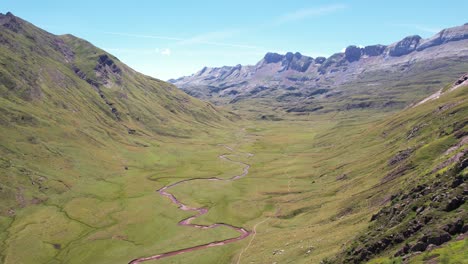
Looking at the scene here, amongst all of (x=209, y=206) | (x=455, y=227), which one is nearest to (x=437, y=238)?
(x=455, y=227)

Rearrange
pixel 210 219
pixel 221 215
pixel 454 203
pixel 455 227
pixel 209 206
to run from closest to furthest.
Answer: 1. pixel 455 227
2. pixel 454 203
3. pixel 210 219
4. pixel 221 215
5. pixel 209 206

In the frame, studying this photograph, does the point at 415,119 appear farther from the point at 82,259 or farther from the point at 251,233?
the point at 82,259

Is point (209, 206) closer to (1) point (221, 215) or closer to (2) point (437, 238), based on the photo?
(1) point (221, 215)

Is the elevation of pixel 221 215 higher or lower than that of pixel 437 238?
lower

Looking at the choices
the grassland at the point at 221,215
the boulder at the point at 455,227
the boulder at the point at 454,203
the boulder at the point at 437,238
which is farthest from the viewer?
the grassland at the point at 221,215

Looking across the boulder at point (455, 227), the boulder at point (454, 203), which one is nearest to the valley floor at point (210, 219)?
the boulder at point (454, 203)

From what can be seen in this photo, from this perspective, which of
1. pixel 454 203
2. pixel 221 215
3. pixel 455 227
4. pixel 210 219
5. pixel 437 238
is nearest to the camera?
pixel 437 238

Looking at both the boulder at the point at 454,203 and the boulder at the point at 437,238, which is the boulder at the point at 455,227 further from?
the boulder at the point at 454,203

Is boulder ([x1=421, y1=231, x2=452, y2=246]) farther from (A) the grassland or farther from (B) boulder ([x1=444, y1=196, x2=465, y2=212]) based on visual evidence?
(A) the grassland

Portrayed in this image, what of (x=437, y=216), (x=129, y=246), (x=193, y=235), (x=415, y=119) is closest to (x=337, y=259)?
(x=437, y=216)

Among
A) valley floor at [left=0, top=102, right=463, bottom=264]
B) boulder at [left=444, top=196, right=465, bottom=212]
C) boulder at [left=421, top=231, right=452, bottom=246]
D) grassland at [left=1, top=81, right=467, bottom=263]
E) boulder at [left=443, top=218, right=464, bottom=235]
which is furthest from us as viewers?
grassland at [left=1, top=81, right=467, bottom=263]

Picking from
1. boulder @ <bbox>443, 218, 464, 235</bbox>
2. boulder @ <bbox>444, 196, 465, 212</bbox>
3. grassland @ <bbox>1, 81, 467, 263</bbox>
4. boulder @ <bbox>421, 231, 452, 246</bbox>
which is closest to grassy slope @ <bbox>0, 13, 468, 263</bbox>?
grassland @ <bbox>1, 81, 467, 263</bbox>
